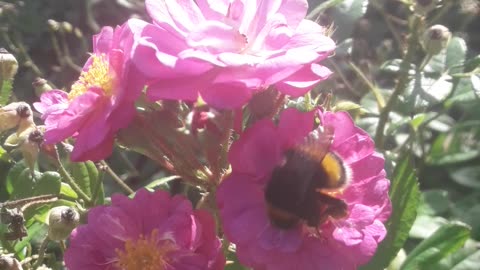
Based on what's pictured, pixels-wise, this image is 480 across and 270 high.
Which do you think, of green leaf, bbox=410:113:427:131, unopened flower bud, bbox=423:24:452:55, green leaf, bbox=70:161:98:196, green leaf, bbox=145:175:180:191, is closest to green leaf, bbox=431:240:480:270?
green leaf, bbox=410:113:427:131

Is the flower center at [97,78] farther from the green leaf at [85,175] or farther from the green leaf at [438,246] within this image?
the green leaf at [438,246]

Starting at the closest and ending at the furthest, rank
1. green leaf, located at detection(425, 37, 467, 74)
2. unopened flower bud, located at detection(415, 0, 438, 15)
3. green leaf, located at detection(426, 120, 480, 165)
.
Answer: unopened flower bud, located at detection(415, 0, 438, 15) < green leaf, located at detection(425, 37, 467, 74) < green leaf, located at detection(426, 120, 480, 165)

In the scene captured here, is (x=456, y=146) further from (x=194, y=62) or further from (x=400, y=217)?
(x=194, y=62)

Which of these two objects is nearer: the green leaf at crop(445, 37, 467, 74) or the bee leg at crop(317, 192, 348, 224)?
the bee leg at crop(317, 192, 348, 224)

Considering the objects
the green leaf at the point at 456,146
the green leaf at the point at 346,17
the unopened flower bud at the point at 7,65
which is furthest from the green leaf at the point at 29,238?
the green leaf at the point at 456,146

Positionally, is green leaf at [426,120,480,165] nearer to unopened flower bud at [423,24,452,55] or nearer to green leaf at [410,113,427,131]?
green leaf at [410,113,427,131]

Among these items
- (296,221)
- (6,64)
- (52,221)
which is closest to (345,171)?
(296,221)

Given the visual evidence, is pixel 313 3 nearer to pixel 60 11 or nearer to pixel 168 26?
pixel 168 26
